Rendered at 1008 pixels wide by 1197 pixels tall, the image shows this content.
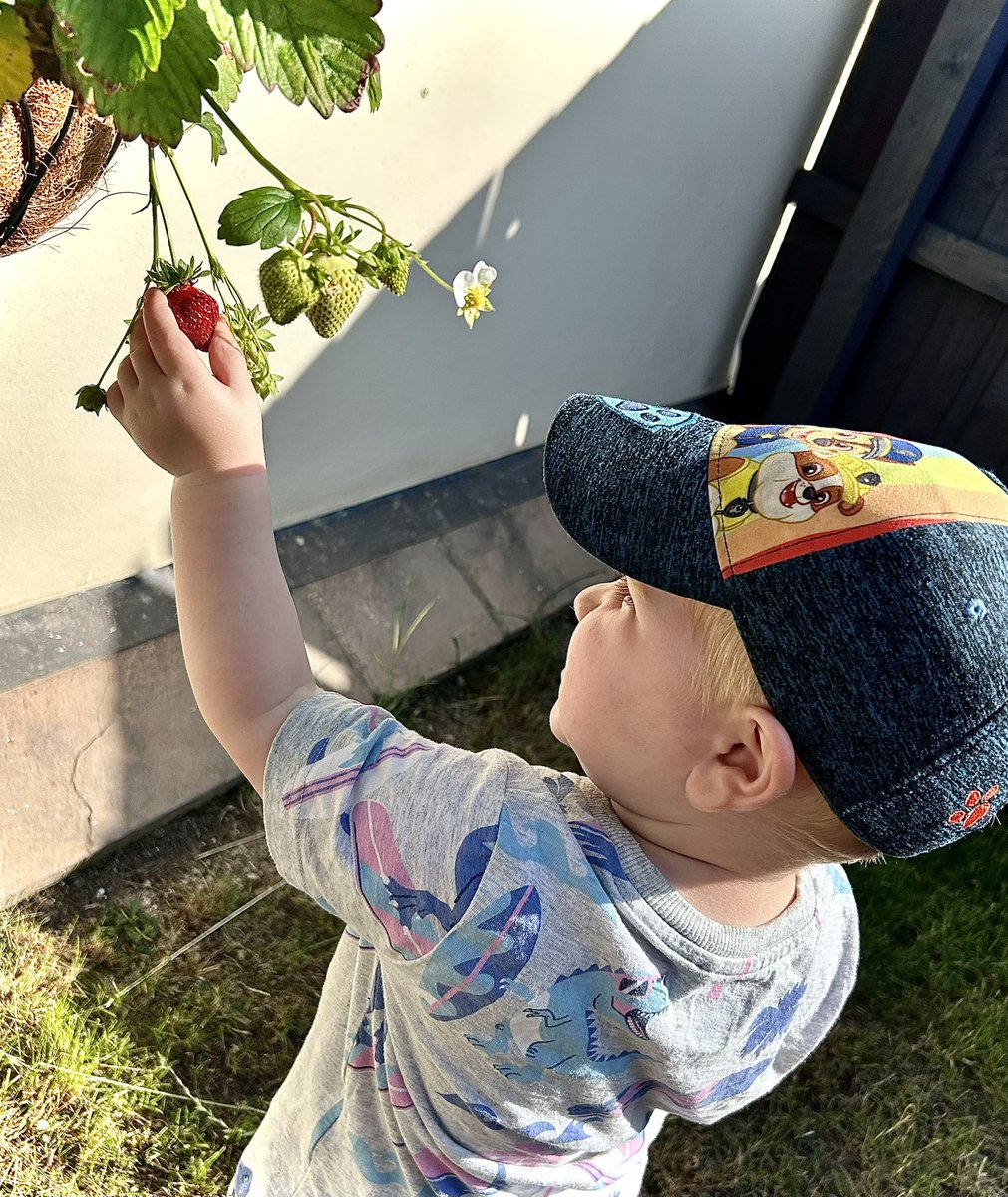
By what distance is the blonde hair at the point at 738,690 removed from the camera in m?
0.79

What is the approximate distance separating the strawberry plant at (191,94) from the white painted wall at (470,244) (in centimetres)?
64

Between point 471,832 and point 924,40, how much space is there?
2668 mm

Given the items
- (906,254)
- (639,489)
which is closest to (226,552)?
(639,489)

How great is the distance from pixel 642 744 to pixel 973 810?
0.25 meters

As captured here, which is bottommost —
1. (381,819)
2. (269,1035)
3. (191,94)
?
(269,1035)

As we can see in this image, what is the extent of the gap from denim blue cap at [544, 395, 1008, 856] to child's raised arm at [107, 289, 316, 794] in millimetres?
325

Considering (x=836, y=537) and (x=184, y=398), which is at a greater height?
(x=836, y=537)

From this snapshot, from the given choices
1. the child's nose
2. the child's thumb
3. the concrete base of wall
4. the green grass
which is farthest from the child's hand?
the green grass

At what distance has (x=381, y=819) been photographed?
32.9 inches

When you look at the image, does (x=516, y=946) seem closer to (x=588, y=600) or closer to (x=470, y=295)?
(x=588, y=600)

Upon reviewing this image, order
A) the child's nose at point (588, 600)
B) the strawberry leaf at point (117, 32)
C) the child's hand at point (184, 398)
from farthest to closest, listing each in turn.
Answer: the child's nose at point (588, 600) < the child's hand at point (184, 398) < the strawberry leaf at point (117, 32)

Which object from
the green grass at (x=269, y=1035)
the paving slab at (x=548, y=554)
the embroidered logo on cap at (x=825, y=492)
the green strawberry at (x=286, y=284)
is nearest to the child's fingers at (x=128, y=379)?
the green strawberry at (x=286, y=284)

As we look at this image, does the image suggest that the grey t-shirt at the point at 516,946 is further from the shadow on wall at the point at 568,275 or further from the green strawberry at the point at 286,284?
the shadow on wall at the point at 568,275

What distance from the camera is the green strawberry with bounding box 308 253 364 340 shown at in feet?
2.92
